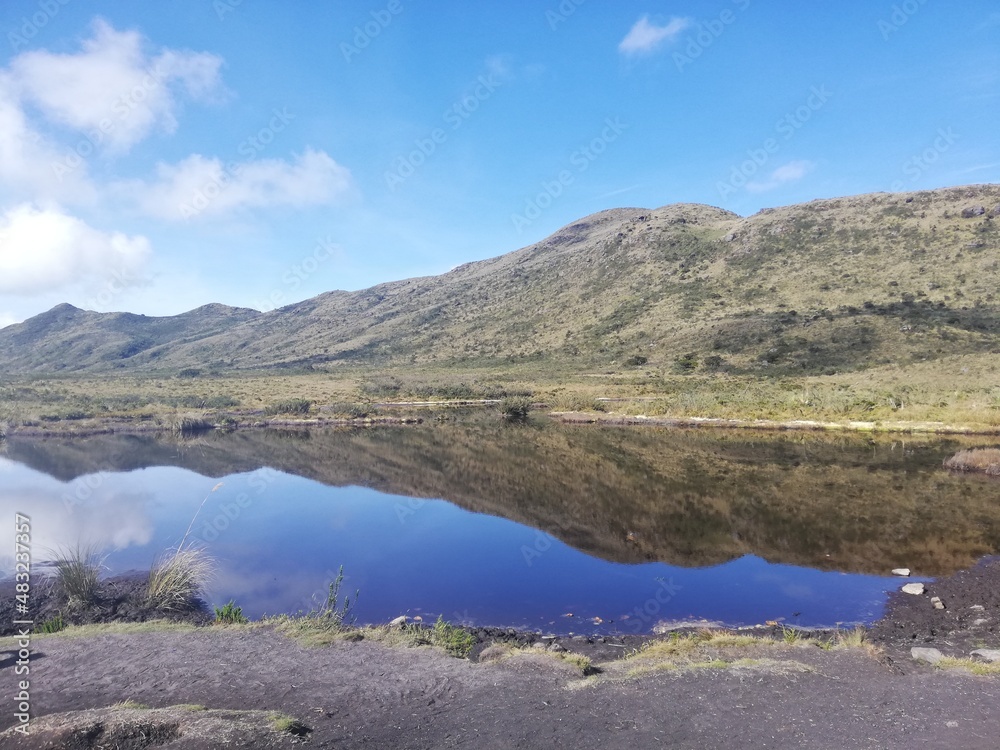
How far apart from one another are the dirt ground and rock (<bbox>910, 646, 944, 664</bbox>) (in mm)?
295

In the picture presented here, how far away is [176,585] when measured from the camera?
→ 13648 mm

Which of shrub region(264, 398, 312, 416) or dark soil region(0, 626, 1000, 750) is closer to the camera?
dark soil region(0, 626, 1000, 750)

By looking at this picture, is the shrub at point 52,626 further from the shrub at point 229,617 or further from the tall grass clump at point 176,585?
the shrub at point 229,617

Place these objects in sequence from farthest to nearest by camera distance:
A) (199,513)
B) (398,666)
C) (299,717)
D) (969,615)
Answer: (199,513) → (969,615) → (398,666) → (299,717)

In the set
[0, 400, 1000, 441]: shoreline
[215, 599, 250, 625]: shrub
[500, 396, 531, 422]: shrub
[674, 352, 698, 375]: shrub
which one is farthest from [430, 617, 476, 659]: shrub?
[674, 352, 698, 375]: shrub

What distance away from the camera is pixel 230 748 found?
689cm

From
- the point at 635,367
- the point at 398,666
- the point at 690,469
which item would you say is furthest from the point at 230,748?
the point at 635,367

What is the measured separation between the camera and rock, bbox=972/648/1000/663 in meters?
9.29

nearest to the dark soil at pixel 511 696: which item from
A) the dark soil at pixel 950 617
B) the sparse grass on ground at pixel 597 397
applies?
the dark soil at pixel 950 617

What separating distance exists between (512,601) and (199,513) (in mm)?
15905

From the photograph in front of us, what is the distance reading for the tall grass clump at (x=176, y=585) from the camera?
525 inches

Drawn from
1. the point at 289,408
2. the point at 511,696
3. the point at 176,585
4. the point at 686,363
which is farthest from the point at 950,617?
the point at 686,363

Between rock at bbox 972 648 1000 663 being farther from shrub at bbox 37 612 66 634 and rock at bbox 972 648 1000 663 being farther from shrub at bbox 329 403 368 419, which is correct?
shrub at bbox 329 403 368 419

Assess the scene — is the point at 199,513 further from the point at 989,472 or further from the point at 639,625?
the point at 989,472
